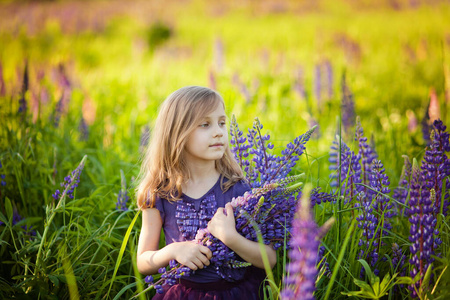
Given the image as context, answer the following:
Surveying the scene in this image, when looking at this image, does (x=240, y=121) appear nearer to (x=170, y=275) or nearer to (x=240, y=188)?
(x=240, y=188)

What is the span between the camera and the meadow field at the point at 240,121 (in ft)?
5.82

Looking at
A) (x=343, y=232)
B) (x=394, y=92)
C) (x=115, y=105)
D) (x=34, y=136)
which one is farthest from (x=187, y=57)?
(x=343, y=232)

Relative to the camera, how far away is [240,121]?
4180 mm

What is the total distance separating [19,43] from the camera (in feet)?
33.7

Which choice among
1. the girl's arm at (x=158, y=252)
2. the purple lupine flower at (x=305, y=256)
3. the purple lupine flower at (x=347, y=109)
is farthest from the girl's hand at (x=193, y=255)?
the purple lupine flower at (x=347, y=109)

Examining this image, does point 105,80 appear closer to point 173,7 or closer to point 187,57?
point 187,57

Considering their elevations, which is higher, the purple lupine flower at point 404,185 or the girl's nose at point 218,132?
the girl's nose at point 218,132

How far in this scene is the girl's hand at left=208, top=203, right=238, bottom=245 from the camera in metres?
1.53

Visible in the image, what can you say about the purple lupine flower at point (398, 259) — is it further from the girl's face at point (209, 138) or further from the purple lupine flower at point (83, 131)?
the purple lupine flower at point (83, 131)

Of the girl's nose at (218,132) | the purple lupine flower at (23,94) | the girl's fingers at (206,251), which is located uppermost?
the purple lupine flower at (23,94)

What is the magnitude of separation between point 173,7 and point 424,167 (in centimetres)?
1367

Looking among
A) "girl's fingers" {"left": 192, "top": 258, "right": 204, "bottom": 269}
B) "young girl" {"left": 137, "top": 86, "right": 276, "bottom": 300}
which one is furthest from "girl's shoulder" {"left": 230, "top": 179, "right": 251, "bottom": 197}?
"girl's fingers" {"left": 192, "top": 258, "right": 204, "bottom": 269}

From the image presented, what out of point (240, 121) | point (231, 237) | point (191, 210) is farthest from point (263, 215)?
point (240, 121)

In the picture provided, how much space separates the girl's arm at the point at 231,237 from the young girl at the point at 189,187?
61mm
